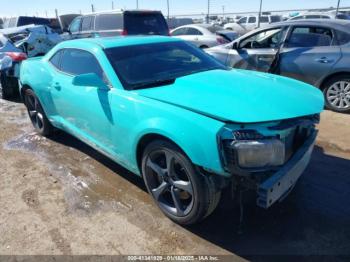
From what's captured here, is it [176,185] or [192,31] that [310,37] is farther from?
[192,31]

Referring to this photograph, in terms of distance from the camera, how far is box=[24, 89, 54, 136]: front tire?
4957mm

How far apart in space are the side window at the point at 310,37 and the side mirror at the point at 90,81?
4.27 metres

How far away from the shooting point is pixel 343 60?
18.4ft

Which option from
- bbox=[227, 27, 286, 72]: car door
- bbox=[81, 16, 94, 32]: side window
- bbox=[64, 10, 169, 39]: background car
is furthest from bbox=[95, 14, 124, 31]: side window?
bbox=[227, 27, 286, 72]: car door

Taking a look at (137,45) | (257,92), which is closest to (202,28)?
(137,45)

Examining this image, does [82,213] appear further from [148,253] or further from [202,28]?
[202,28]

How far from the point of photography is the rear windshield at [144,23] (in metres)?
10.2

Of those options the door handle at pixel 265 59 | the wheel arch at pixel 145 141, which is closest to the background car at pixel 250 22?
the door handle at pixel 265 59

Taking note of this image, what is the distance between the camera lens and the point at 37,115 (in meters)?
5.17

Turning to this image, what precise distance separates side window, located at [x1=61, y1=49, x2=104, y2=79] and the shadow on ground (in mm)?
1344

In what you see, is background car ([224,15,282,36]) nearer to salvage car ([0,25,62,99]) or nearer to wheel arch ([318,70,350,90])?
salvage car ([0,25,62,99])

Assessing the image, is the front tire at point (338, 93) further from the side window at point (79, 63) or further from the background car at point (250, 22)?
the background car at point (250, 22)

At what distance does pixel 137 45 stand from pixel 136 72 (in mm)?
511

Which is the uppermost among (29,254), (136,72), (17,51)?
(136,72)
